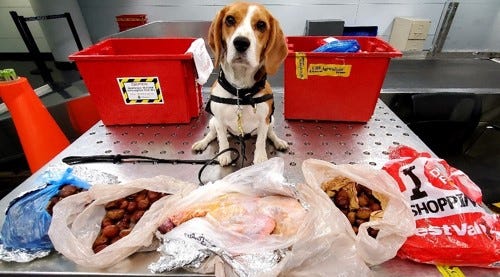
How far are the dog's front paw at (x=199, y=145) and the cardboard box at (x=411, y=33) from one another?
2197mm

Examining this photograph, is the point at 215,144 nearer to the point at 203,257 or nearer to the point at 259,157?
the point at 259,157

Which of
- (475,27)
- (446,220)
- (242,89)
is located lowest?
(475,27)

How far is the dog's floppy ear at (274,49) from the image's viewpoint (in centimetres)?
72

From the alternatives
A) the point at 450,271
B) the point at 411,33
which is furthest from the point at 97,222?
the point at 411,33

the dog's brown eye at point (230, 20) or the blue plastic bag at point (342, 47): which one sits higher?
the dog's brown eye at point (230, 20)

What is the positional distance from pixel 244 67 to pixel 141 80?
34 cm

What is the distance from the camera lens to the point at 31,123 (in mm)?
925

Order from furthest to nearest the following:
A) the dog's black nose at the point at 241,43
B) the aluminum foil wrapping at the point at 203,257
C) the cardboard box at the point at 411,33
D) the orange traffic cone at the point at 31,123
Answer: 1. the cardboard box at the point at 411,33
2. the orange traffic cone at the point at 31,123
3. the dog's black nose at the point at 241,43
4. the aluminum foil wrapping at the point at 203,257

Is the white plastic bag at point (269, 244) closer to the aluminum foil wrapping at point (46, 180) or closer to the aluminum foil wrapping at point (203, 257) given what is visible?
the aluminum foil wrapping at point (203, 257)

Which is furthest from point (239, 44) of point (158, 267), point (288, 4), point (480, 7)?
point (480, 7)

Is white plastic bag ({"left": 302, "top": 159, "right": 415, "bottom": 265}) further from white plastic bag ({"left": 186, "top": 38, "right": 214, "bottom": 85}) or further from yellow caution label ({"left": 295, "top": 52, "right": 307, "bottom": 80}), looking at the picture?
white plastic bag ({"left": 186, "top": 38, "right": 214, "bottom": 85})

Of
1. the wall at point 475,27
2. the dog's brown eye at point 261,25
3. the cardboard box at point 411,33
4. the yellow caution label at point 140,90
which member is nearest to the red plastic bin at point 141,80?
the yellow caution label at point 140,90

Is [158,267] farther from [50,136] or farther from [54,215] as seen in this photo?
[50,136]

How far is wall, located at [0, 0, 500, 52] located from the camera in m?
2.44
